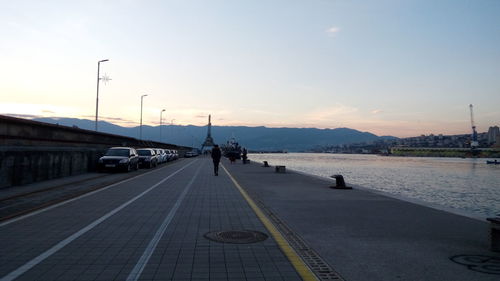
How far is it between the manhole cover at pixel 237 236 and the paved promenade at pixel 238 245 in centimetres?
6

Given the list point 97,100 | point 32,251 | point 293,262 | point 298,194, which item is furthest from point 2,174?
point 97,100

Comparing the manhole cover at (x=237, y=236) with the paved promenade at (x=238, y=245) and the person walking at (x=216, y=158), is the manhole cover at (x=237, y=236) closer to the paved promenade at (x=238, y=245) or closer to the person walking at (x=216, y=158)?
the paved promenade at (x=238, y=245)

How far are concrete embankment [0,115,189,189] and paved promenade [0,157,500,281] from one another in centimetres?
556

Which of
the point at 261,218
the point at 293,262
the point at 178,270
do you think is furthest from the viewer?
the point at 261,218

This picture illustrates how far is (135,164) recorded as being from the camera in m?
29.0

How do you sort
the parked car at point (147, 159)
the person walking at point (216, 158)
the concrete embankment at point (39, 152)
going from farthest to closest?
the parked car at point (147, 159)
the person walking at point (216, 158)
the concrete embankment at point (39, 152)

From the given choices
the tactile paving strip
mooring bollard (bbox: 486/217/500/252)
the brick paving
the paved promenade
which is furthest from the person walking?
mooring bollard (bbox: 486/217/500/252)

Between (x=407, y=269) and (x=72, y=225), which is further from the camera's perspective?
(x=72, y=225)

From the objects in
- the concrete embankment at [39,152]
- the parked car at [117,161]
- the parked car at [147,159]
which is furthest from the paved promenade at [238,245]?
the parked car at [147,159]

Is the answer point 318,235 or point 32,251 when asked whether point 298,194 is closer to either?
point 318,235

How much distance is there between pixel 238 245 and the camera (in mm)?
7012

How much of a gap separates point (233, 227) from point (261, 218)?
131cm

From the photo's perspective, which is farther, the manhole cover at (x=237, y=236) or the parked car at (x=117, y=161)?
the parked car at (x=117, y=161)

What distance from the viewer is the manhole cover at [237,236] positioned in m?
7.36
